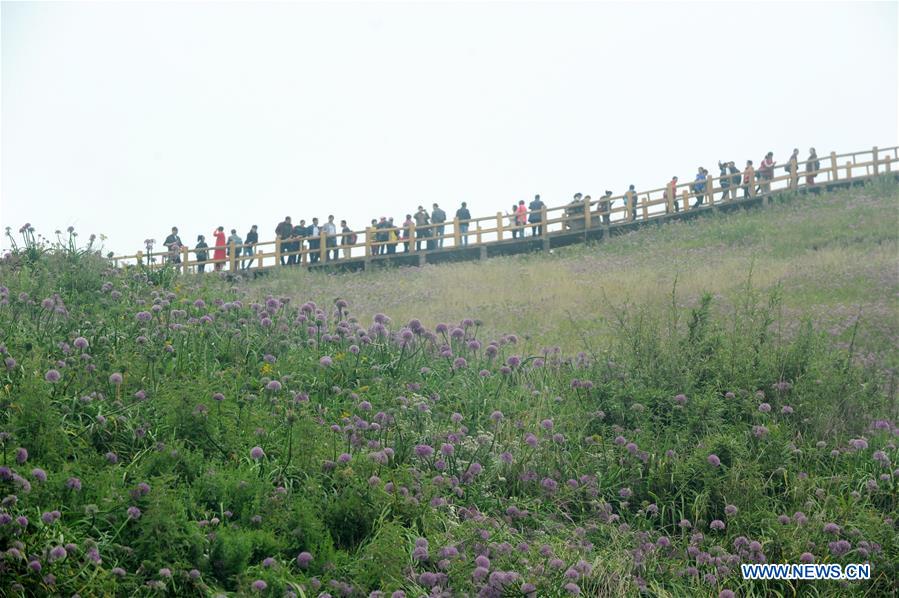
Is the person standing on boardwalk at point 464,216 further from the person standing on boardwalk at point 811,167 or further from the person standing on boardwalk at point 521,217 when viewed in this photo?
the person standing on boardwalk at point 811,167

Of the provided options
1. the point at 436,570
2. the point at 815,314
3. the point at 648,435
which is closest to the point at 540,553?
the point at 436,570

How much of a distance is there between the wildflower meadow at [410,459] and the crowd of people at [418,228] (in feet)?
53.2

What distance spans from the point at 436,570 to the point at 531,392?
3.26 metres

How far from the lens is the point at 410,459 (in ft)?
21.6

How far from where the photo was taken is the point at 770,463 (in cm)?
721

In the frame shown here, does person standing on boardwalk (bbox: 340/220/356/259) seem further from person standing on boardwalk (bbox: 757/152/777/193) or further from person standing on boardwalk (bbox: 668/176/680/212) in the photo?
person standing on boardwalk (bbox: 757/152/777/193)

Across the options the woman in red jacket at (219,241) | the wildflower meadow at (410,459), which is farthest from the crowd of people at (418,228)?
the wildflower meadow at (410,459)

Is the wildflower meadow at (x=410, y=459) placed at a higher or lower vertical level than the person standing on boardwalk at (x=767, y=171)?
lower

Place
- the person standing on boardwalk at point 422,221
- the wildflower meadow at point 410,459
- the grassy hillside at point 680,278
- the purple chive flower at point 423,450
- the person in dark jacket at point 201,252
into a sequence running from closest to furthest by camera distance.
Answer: the wildflower meadow at point 410,459, the purple chive flower at point 423,450, the grassy hillside at point 680,278, the person in dark jacket at point 201,252, the person standing on boardwalk at point 422,221

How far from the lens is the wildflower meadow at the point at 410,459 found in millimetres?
5035

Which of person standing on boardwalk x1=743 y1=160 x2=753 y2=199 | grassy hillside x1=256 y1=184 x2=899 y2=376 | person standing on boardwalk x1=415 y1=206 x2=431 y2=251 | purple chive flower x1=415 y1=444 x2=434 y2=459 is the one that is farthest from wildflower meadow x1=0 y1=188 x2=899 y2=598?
person standing on boardwalk x1=743 y1=160 x2=753 y2=199

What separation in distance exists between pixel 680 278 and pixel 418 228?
33.2 feet

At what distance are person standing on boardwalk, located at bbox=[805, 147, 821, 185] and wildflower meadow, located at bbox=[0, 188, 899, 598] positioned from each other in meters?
21.1

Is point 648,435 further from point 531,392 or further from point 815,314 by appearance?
point 815,314
